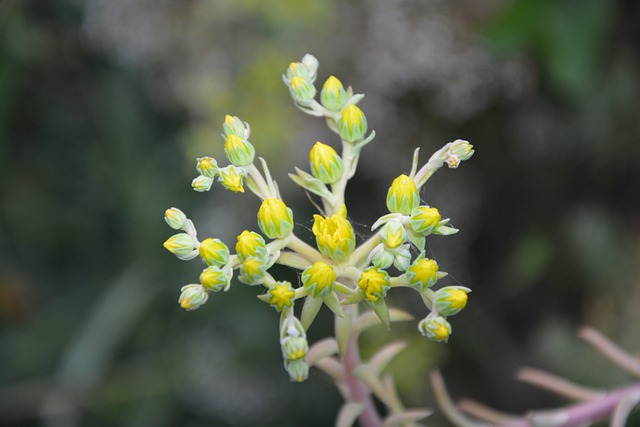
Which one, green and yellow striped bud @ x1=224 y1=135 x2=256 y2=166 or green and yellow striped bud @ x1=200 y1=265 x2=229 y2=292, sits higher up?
green and yellow striped bud @ x1=224 y1=135 x2=256 y2=166

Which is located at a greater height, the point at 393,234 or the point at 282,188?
the point at 393,234

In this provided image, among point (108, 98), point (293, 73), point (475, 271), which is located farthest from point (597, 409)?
point (108, 98)

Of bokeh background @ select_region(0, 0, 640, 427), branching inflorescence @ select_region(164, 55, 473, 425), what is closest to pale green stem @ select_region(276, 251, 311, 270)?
branching inflorescence @ select_region(164, 55, 473, 425)

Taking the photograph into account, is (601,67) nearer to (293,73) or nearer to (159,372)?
(293,73)

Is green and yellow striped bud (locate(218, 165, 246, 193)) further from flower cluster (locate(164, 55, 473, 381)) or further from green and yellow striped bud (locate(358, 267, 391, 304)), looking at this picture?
green and yellow striped bud (locate(358, 267, 391, 304))

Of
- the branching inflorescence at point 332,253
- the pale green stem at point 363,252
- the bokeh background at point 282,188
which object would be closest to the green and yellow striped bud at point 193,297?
the branching inflorescence at point 332,253

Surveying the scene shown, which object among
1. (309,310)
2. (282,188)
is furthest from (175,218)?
(282,188)

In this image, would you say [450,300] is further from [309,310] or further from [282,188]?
[282,188]
